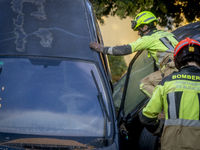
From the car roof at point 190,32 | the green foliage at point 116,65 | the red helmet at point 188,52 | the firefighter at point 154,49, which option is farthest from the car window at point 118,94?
the green foliage at point 116,65

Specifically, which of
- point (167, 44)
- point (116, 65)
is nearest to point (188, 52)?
point (167, 44)

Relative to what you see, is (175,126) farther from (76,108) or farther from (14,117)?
(14,117)

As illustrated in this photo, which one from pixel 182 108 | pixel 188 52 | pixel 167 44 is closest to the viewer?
pixel 182 108

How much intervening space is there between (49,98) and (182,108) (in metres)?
1.41

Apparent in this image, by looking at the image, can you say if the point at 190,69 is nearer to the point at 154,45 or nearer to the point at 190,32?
the point at 154,45

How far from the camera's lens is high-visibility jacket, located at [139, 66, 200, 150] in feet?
6.82

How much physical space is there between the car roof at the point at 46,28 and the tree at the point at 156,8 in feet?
8.69

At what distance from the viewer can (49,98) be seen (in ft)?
9.73

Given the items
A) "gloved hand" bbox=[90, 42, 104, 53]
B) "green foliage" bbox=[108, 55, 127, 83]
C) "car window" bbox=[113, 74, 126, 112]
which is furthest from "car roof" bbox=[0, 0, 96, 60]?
"green foliage" bbox=[108, 55, 127, 83]

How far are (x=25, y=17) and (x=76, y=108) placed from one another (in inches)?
57.0

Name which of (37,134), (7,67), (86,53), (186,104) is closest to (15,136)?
(37,134)

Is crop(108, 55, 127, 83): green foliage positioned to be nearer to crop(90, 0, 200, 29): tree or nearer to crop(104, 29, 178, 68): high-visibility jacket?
crop(90, 0, 200, 29): tree

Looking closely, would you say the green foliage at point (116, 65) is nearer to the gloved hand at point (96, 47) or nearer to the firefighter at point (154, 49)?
the firefighter at point (154, 49)

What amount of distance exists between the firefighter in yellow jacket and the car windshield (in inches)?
34.0
